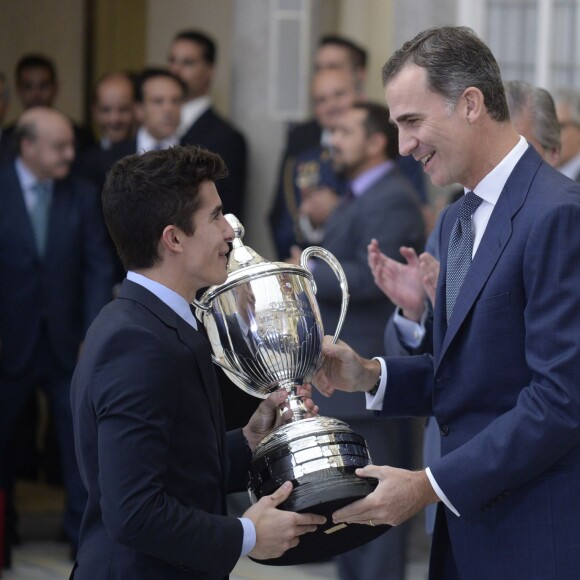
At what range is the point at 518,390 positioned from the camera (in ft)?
8.54

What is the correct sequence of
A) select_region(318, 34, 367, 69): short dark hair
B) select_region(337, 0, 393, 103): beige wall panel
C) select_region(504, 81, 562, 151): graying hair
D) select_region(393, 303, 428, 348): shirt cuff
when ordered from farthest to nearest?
select_region(337, 0, 393, 103): beige wall panel
select_region(318, 34, 367, 69): short dark hair
select_region(504, 81, 562, 151): graying hair
select_region(393, 303, 428, 348): shirt cuff

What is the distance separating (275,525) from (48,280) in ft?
10.8

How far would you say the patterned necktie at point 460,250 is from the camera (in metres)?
2.75

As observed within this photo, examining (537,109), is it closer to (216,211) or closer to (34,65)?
(216,211)

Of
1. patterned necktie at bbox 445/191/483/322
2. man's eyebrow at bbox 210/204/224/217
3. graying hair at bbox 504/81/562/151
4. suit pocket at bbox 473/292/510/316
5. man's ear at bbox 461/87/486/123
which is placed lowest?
suit pocket at bbox 473/292/510/316

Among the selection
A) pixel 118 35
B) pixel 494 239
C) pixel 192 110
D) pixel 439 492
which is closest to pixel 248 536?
pixel 439 492

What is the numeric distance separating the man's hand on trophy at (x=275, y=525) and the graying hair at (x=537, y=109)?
1512 mm

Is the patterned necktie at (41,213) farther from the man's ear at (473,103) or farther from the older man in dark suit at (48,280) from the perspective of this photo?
the man's ear at (473,103)

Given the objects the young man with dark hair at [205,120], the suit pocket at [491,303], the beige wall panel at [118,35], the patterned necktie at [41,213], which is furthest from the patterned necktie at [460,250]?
the beige wall panel at [118,35]

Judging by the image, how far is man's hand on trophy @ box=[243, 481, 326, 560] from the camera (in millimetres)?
2508

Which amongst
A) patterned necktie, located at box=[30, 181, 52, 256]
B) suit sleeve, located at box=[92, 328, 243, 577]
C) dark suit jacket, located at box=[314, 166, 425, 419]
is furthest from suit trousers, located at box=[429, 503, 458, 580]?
patterned necktie, located at box=[30, 181, 52, 256]

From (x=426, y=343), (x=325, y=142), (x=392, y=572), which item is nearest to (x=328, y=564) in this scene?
(x=392, y=572)

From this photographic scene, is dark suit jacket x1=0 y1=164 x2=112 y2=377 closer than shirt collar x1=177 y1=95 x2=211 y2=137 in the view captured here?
Yes

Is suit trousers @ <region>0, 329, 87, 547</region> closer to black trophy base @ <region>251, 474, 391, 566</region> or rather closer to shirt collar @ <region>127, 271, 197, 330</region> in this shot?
black trophy base @ <region>251, 474, 391, 566</region>
